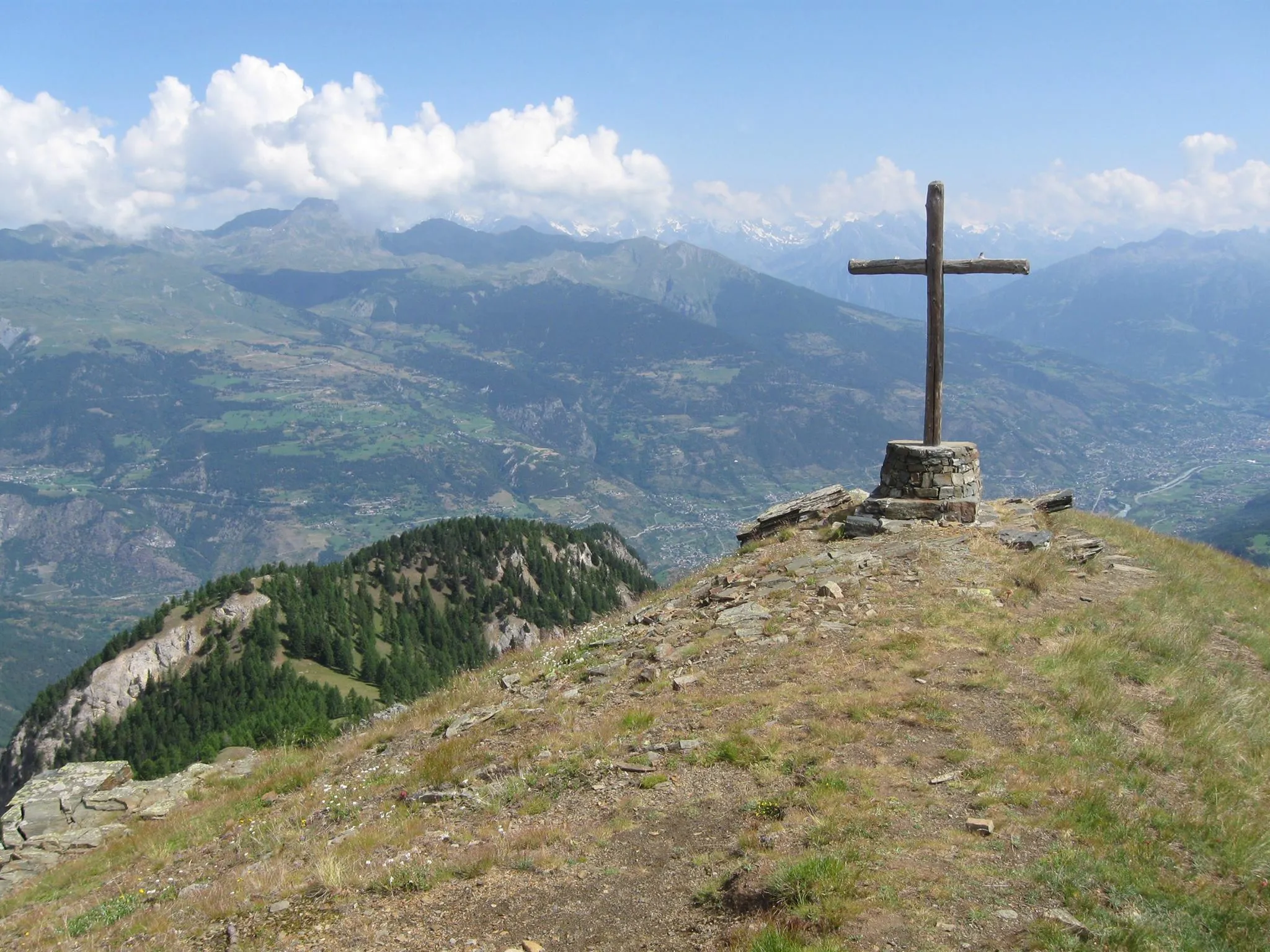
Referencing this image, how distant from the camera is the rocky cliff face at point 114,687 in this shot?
96062 mm

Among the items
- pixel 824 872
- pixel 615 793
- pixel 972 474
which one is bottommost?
pixel 615 793

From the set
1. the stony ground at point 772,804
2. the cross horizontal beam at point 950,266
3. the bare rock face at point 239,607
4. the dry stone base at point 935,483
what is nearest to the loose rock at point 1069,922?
the stony ground at point 772,804

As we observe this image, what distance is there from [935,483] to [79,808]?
2656cm

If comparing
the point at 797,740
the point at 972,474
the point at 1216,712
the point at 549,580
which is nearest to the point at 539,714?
the point at 797,740

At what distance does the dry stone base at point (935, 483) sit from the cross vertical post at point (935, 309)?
0.60 meters

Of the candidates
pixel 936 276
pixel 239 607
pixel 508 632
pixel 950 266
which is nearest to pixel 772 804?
pixel 936 276

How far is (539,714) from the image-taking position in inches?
637

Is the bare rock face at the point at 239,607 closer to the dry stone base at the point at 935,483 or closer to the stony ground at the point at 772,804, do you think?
the stony ground at the point at 772,804

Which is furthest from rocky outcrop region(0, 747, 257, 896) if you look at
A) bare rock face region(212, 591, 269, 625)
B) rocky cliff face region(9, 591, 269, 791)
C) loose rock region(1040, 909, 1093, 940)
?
bare rock face region(212, 591, 269, 625)

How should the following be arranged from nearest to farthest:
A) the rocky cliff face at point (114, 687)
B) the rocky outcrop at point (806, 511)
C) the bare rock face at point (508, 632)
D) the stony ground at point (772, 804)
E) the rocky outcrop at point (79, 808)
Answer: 1. the stony ground at point (772, 804)
2. the rocky outcrop at point (79, 808)
3. the rocky outcrop at point (806, 511)
4. the rocky cliff face at point (114, 687)
5. the bare rock face at point (508, 632)

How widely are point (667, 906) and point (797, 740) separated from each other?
13.3 feet

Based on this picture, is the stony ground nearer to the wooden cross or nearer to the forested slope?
the wooden cross

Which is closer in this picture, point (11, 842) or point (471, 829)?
point (471, 829)

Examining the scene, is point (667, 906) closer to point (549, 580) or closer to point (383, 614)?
point (383, 614)
